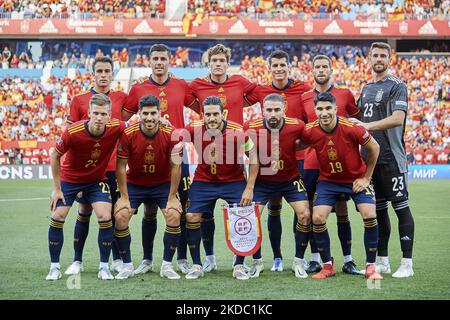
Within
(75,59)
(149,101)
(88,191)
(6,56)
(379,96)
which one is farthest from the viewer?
(6,56)

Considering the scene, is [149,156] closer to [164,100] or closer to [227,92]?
[164,100]

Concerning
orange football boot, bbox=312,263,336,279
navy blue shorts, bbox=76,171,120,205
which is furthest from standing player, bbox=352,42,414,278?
navy blue shorts, bbox=76,171,120,205

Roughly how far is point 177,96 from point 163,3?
2767 centimetres

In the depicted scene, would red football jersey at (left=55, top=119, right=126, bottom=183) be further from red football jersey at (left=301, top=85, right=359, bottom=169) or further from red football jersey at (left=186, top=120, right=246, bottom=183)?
red football jersey at (left=301, top=85, right=359, bottom=169)

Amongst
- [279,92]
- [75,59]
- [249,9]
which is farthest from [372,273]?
[75,59]

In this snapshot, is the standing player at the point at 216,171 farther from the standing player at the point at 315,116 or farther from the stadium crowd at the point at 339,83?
the stadium crowd at the point at 339,83

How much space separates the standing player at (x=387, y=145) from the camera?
24.3 feet

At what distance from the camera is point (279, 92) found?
812cm

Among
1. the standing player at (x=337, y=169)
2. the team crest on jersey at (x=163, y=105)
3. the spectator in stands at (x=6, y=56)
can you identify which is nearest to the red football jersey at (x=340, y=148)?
the standing player at (x=337, y=169)

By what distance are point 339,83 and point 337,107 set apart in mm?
25082

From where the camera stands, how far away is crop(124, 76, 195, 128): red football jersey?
8.05m

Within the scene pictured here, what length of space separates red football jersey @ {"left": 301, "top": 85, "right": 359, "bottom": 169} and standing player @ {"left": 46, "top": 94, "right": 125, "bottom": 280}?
215cm
